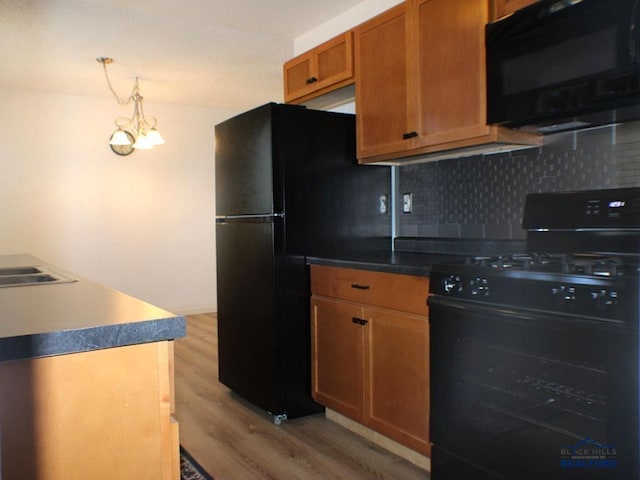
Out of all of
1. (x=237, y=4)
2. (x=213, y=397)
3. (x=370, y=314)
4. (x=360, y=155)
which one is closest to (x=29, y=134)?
(x=237, y=4)

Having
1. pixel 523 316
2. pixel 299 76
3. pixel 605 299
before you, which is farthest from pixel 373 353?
pixel 299 76

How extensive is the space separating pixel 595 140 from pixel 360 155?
1133 millimetres

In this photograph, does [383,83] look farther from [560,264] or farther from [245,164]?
[560,264]

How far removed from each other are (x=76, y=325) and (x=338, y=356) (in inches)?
70.3

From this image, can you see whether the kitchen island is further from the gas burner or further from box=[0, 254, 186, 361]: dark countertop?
the gas burner

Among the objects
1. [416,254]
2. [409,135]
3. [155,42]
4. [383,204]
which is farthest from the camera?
[155,42]

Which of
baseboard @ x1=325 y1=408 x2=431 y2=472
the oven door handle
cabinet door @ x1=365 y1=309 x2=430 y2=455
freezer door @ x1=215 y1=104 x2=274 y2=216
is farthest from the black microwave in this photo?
baseboard @ x1=325 y1=408 x2=431 y2=472

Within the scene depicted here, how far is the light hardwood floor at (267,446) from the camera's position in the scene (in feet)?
7.23

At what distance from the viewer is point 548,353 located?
1.55 metres

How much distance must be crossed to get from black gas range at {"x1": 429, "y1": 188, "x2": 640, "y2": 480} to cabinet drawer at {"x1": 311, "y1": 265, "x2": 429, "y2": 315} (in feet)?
0.46

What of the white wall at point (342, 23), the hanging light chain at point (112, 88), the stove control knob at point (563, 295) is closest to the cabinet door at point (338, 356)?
the stove control knob at point (563, 295)

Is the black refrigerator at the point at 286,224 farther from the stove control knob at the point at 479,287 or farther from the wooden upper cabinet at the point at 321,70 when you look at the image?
the stove control knob at the point at 479,287

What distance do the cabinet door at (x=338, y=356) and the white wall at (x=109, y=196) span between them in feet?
11.3

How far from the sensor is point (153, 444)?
1.01m
